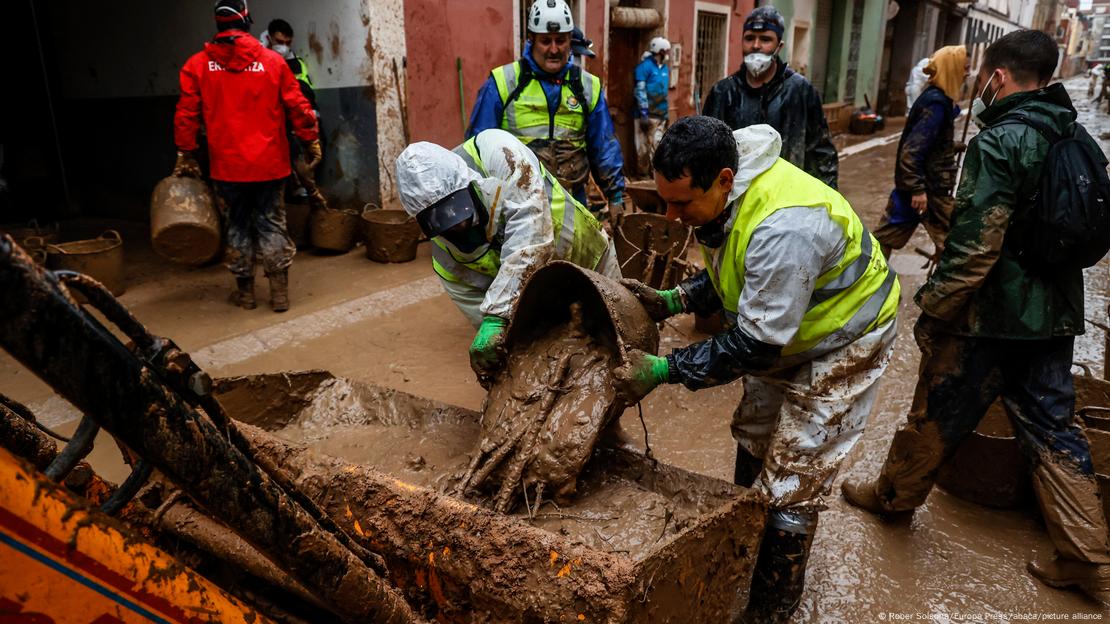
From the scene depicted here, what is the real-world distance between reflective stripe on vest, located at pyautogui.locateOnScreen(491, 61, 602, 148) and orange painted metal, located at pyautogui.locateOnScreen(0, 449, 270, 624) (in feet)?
12.4

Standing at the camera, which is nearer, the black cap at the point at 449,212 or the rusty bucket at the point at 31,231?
the black cap at the point at 449,212

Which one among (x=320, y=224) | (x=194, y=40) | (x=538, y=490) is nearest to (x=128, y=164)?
(x=194, y=40)

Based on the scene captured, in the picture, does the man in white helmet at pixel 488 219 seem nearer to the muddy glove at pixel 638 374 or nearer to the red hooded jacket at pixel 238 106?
the muddy glove at pixel 638 374

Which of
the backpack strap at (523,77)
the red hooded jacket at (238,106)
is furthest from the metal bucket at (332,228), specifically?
the backpack strap at (523,77)

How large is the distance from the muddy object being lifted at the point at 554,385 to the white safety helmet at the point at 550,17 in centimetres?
221

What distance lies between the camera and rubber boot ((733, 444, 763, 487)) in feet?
9.25

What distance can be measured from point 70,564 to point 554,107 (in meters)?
3.98

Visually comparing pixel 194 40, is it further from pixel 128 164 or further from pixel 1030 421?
pixel 1030 421

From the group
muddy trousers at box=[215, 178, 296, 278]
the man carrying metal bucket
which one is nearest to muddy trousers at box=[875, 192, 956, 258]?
the man carrying metal bucket

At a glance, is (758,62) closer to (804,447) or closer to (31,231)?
(804,447)

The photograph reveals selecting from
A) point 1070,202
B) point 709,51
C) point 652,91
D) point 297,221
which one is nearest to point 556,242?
point 1070,202

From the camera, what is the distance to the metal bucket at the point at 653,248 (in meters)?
4.90

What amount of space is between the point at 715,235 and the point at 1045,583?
1.90 metres

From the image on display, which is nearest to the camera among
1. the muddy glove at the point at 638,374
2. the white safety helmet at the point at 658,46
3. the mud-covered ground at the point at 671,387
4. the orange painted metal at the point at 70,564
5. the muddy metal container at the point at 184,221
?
the orange painted metal at the point at 70,564
